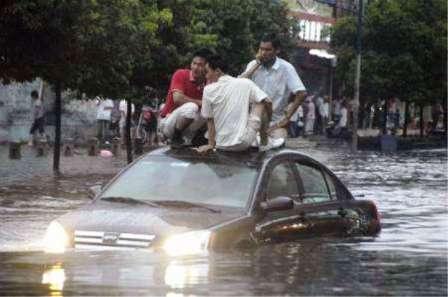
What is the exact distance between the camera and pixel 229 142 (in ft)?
43.3

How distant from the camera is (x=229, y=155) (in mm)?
12930

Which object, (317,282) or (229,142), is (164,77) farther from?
(317,282)

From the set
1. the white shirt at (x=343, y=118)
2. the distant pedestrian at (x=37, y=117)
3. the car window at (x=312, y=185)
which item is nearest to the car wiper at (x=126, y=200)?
the car window at (x=312, y=185)

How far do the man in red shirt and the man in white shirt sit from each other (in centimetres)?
75

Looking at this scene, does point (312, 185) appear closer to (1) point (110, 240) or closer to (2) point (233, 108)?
(2) point (233, 108)

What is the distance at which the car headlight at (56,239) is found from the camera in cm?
1155

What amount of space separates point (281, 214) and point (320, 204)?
760 millimetres

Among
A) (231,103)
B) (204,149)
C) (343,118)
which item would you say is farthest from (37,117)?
(204,149)

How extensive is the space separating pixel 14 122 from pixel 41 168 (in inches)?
550

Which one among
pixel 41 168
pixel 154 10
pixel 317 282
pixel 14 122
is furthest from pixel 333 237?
pixel 14 122

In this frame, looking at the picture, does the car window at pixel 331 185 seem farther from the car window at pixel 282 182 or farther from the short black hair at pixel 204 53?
the short black hair at pixel 204 53

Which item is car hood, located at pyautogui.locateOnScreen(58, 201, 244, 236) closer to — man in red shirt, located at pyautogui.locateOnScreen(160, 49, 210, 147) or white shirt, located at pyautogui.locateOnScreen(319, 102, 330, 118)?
man in red shirt, located at pyautogui.locateOnScreen(160, 49, 210, 147)

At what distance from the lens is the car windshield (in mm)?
12172

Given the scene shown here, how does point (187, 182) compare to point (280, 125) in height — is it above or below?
below
